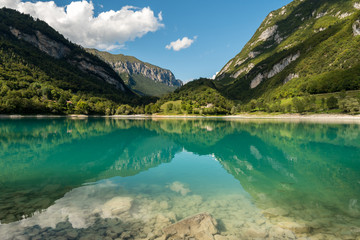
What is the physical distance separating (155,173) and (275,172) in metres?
Answer: 10.2

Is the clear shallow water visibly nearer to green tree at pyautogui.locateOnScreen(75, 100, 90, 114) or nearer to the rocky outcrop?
green tree at pyautogui.locateOnScreen(75, 100, 90, 114)

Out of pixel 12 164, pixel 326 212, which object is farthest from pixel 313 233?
pixel 12 164

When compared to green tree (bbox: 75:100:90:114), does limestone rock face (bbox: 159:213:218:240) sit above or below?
below

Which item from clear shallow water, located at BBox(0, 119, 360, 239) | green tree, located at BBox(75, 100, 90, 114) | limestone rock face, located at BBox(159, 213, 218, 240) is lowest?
clear shallow water, located at BBox(0, 119, 360, 239)

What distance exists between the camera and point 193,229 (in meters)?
7.21

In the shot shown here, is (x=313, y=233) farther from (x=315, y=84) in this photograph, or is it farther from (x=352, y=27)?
(x=352, y=27)

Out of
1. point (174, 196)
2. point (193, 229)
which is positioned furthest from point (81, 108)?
point (193, 229)

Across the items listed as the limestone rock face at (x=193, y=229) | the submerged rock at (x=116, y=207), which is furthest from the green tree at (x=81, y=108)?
the limestone rock face at (x=193, y=229)

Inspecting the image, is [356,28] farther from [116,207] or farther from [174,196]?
[116,207]

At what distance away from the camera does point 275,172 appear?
1619 centimetres

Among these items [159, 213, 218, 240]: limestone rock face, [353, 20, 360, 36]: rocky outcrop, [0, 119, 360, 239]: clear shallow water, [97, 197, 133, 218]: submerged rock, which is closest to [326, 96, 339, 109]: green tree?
[0, 119, 360, 239]: clear shallow water

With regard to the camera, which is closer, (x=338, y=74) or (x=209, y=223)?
(x=209, y=223)

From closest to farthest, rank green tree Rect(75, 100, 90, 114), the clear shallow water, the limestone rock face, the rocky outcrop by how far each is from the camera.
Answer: the limestone rock face → the clear shallow water → green tree Rect(75, 100, 90, 114) → the rocky outcrop

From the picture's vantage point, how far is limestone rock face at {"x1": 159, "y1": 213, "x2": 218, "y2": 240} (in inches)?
271
